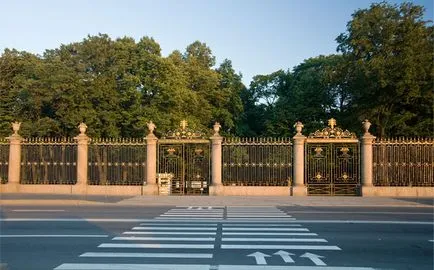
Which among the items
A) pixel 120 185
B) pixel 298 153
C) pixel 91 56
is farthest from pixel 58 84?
pixel 298 153

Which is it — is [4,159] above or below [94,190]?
above

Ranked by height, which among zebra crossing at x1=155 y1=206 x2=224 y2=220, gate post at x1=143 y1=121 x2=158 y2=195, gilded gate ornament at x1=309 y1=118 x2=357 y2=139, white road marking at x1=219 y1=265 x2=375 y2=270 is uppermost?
gilded gate ornament at x1=309 y1=118 x2=357 y2=139

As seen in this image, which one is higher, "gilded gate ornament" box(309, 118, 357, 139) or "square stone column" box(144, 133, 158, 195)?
"gilded gate ornament" box(309, 118, 357, 139)

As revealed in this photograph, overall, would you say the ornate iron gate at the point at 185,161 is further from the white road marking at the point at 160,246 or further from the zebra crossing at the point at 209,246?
the white road marking at the point at 160,246

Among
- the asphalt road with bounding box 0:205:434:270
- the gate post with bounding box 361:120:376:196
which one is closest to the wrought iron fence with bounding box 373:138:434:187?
the gate post with bounding box 361:120:376:196

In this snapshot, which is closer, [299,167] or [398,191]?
[398,191]

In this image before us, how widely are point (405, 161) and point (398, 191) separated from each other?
5.00 feet

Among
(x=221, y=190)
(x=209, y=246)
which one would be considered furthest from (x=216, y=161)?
(x=209, y=246)

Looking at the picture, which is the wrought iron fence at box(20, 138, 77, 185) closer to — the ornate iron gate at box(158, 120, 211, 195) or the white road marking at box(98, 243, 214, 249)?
the ornate iron gate at box(158, 120, 211, 195)

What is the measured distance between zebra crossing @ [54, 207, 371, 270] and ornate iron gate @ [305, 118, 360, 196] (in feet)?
37.6

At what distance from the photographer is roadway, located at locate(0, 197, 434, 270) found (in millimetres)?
9695

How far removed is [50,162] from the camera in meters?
29.0

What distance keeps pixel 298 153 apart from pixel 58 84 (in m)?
19.1

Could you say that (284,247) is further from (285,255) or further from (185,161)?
(185,161)
